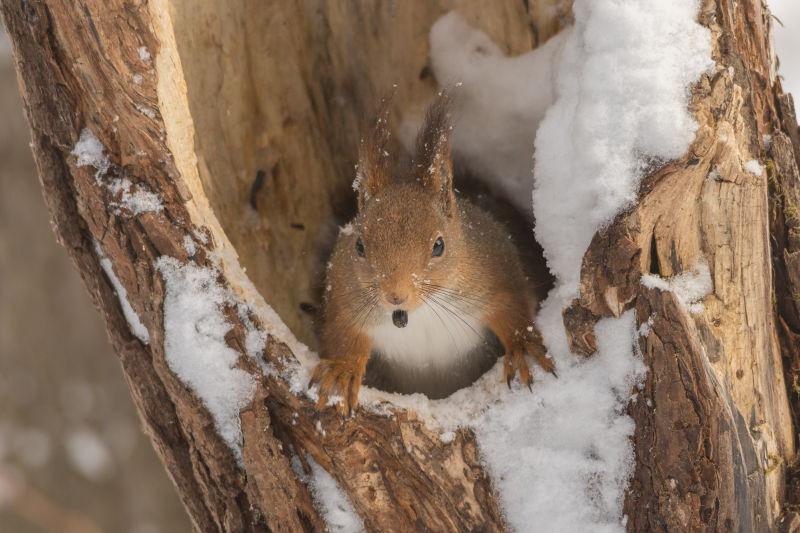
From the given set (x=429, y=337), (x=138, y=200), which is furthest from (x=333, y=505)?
(x=138, y=200)

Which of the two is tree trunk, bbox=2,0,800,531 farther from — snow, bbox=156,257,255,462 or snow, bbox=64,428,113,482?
snow, bbox=64,428,113,482

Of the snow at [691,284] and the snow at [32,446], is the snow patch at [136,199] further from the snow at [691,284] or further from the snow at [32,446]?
the snow at [32,446]

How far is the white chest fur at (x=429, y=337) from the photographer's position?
6.43ft

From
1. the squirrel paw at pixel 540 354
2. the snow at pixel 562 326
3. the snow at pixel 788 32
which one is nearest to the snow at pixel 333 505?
the snow at pixel 562 326

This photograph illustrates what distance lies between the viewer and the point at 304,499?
1593mm

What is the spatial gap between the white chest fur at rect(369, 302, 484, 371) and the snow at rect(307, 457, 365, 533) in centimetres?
45

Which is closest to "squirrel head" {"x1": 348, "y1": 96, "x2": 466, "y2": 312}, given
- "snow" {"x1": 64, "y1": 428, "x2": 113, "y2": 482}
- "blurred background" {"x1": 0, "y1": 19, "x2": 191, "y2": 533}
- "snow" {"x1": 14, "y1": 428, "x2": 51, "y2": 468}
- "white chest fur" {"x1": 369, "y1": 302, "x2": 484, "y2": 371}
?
"white chest fur" {"x1": 369, "y1": 302, "x2": 484, "y2": 371}

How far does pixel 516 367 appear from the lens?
180 centimetres

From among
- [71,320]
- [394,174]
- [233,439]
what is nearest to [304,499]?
[233,439]

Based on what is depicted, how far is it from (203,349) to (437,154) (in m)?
0.69

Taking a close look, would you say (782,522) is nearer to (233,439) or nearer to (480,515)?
(480,515)

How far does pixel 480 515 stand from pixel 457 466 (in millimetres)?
100

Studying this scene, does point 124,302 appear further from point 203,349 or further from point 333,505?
point 333,505

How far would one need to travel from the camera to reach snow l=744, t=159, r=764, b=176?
1.57 m
